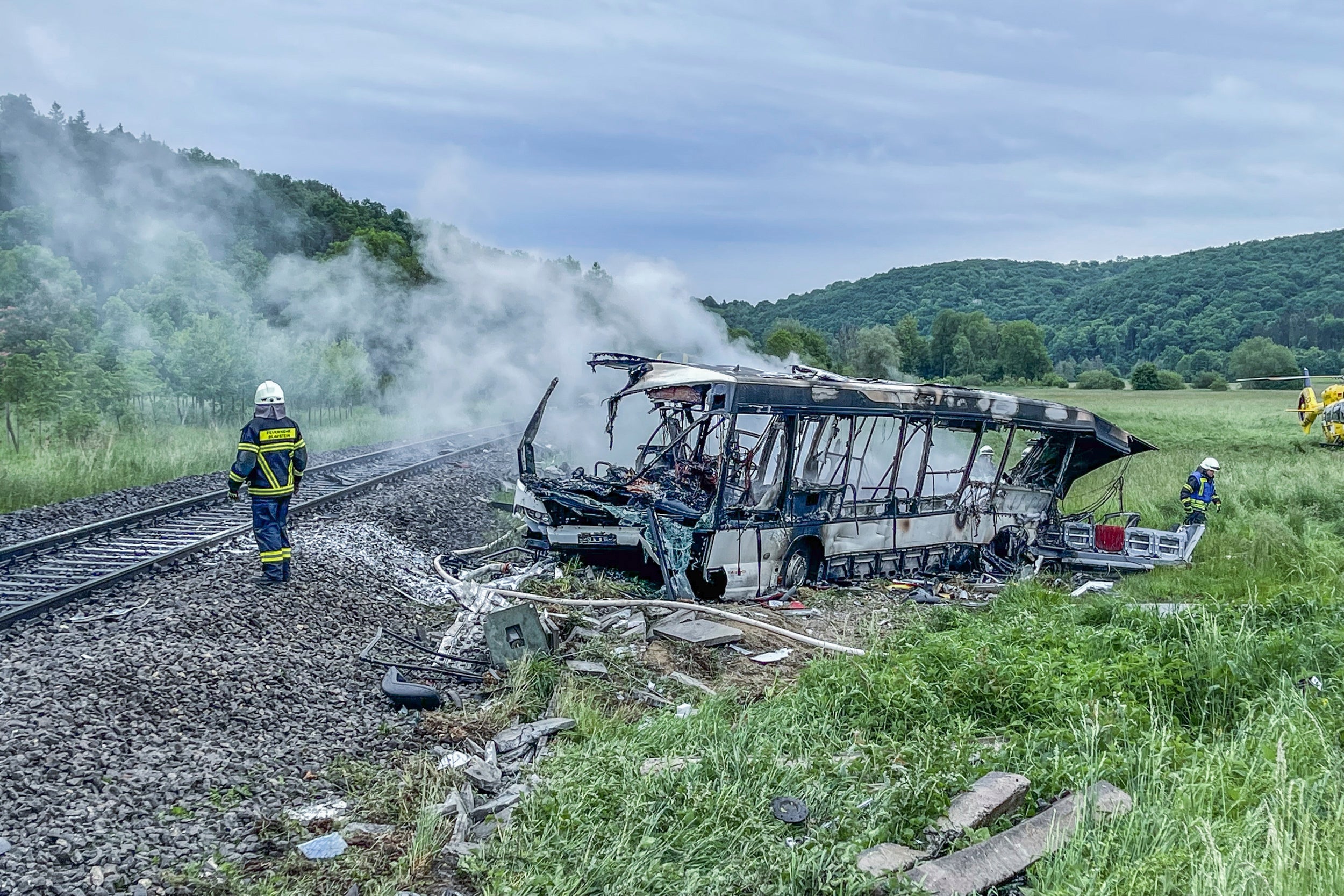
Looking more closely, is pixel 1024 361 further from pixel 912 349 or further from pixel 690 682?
pixel 690 682

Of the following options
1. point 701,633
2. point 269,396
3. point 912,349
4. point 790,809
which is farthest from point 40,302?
point 912,349

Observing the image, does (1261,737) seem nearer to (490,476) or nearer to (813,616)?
(813,616)

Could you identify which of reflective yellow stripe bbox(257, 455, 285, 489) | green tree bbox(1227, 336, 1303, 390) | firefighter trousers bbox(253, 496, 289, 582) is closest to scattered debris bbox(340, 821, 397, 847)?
firefighter trousers bbox(253, 496, 289, 582)

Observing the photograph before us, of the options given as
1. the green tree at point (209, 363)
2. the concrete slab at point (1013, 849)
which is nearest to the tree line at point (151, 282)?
the green tree at point (209, 363)

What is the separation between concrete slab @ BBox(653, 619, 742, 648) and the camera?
8156mm

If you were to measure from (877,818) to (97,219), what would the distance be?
44496mm

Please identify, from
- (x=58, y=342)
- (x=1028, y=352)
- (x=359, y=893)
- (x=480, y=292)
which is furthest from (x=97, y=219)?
(x=1028, y=352)

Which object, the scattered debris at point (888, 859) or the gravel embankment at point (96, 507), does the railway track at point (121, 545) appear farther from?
the scattered debris at point (888, 859)

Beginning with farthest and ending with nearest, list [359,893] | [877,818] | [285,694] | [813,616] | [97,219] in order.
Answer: [97,219] → [813,616] → [285,694] → [877,818] → [359,893]

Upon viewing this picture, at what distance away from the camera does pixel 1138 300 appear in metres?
92.0

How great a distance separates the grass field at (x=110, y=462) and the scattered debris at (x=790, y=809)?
11909 mm

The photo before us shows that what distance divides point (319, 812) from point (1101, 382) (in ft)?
225

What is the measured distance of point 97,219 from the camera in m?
40.0

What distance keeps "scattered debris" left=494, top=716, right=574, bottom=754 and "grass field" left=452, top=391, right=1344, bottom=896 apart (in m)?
0.15
